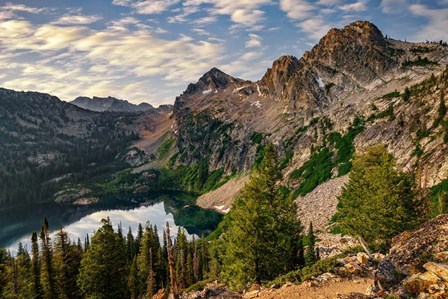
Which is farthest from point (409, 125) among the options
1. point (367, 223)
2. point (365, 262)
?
point (365, 262)

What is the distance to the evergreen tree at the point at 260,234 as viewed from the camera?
35156 mm

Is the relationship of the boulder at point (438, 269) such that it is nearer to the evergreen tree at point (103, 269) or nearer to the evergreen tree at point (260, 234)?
the evergreen tree at point (260, 234)

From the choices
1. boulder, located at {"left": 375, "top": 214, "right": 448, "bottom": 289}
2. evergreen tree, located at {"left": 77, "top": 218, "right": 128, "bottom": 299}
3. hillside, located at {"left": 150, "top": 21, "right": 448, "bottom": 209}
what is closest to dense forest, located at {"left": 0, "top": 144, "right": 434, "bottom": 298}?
evergreen tree, located at {"left": 77, "top": 218, "right": 128, "bottom": 299}

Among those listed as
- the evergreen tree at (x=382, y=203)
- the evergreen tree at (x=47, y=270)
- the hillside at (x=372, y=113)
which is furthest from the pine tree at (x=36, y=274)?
the hillside at (x=372, y=113)

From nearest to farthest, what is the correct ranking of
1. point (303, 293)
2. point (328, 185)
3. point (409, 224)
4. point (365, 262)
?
point (303, 293) → point (365, 262) → point (409, 224) → point (328, 185)

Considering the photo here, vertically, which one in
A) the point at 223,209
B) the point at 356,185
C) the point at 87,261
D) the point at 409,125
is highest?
the point at 409,125

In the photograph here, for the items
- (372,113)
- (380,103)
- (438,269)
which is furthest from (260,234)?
(380,103)

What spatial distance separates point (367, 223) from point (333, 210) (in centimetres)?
4281

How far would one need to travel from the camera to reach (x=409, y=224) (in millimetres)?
40156

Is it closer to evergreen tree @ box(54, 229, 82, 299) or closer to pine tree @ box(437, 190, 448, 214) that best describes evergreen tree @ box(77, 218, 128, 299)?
evergreen tree @ box(54, 229, 82, 299)

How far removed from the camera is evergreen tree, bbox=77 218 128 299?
4656cm

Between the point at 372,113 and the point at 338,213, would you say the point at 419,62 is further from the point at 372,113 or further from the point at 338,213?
the point at 338,213

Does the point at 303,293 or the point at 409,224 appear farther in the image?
the point at 409,224

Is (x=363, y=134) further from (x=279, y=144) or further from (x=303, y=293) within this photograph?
(x=303, y=293)
